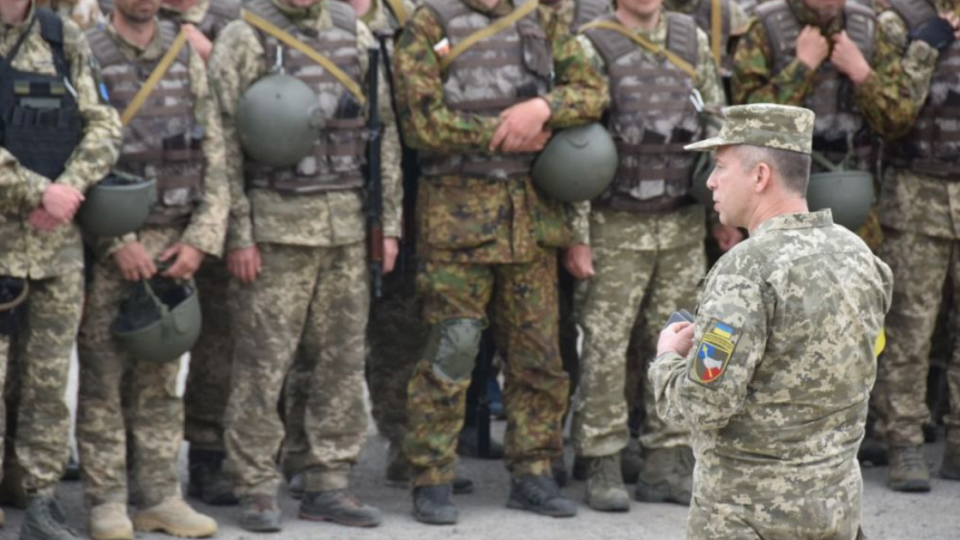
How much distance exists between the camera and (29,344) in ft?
22.5

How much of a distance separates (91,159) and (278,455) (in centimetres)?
174

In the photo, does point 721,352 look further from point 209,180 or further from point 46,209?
point 209,180

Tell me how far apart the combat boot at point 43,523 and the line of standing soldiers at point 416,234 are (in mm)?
11

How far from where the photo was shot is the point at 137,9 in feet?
23.1

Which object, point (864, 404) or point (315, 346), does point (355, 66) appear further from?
point (864, 404)

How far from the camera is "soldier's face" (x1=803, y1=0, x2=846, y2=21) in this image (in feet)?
26.2

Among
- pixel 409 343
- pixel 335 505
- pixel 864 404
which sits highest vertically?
pixel 864 404

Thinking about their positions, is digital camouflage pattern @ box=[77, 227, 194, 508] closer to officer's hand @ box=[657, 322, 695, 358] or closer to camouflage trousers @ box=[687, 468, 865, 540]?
officer's hand @ box=[657, 322, 695, 358]

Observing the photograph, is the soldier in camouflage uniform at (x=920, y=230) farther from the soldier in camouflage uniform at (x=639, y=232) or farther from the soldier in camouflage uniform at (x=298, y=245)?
the soldier in camouflage uniform at (x=298, y=245)

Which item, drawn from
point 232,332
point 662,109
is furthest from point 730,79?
point 232,332

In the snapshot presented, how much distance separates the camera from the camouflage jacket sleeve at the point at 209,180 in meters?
7.19

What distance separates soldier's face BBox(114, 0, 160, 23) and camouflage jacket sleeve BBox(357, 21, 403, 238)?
897 mm

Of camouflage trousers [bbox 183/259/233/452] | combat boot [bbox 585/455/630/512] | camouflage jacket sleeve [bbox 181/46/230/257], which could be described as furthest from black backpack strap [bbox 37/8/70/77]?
combat boot [bbox 585/455/630/512]

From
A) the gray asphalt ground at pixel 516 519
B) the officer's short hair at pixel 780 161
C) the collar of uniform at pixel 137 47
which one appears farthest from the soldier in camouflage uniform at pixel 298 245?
the officer's short hair at pixel 780 161
